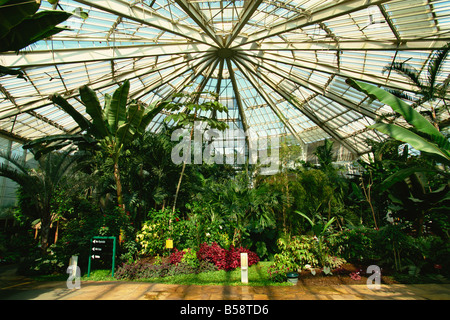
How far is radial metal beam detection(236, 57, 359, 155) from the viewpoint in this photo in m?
15.8

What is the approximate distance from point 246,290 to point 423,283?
523cm

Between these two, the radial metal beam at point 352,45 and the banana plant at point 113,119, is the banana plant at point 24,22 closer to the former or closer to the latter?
the banana plant at point 113,119

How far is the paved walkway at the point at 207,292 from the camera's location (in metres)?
5.89

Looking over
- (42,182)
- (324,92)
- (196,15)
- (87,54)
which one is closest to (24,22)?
(87,54)

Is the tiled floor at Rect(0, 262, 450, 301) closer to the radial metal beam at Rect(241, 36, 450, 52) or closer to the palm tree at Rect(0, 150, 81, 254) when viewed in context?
the palm tree at Rect(0, 150, 81, 254)

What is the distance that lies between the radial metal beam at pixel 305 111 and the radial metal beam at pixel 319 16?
3.67 metres

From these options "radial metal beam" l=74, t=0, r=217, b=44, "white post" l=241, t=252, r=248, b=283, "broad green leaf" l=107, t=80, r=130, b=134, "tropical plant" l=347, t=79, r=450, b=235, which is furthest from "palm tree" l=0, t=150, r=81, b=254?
"tropical plant" l=347, t=79, r=450, b=235

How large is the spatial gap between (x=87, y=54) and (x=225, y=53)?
255 inches

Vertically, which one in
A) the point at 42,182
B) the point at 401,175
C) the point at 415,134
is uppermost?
the point at 415,134

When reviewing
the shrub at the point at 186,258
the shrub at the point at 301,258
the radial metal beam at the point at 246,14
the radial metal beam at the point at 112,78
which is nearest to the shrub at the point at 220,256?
the shrub at the point at 186,258

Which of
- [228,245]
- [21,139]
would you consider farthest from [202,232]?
[21,139]

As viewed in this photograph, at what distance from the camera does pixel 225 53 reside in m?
13.0

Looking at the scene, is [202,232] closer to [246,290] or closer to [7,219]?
[246,290]

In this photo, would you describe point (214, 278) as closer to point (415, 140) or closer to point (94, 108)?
point (415, 140)
